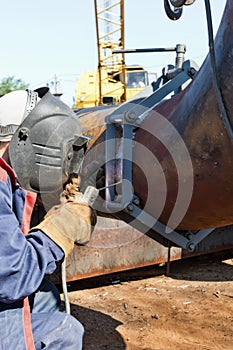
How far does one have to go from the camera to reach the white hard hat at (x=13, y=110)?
2.11 m

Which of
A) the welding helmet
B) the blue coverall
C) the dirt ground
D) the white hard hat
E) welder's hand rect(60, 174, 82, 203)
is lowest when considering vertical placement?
the dirt ground

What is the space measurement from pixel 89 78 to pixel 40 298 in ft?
48.4

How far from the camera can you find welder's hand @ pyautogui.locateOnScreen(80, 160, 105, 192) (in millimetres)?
2363

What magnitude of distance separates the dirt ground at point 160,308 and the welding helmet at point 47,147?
61.7 inches

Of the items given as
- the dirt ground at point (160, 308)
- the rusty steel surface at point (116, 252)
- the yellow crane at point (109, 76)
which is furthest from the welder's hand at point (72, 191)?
the yellow crane at point (109, 76)

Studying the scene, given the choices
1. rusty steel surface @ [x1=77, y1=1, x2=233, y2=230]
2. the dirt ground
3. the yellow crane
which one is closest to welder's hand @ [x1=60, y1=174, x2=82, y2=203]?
rusty steel surface @ [x1=77, y1=1, x2=233, y2=230]

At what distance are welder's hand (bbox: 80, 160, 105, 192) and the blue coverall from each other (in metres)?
0.32

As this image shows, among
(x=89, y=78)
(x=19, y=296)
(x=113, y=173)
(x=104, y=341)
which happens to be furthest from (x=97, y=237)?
(x=89, y=78)

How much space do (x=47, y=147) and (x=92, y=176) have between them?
271mm

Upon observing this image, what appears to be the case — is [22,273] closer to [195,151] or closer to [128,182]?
[128,182]

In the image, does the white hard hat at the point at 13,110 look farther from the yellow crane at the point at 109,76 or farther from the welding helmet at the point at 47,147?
the yellow crane at the point at 109,76

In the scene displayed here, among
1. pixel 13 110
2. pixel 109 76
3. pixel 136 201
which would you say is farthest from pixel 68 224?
pixel 109 76

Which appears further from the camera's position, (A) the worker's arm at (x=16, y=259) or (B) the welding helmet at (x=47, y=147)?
(B) the welding helmet at (x=47, y=147)

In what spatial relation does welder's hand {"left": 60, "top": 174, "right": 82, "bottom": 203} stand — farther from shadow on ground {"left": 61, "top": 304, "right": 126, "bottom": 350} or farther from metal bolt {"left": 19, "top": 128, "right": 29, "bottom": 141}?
shadow on ground {"left": 61, "top": 304, "right": 126, "bottom": 350}
